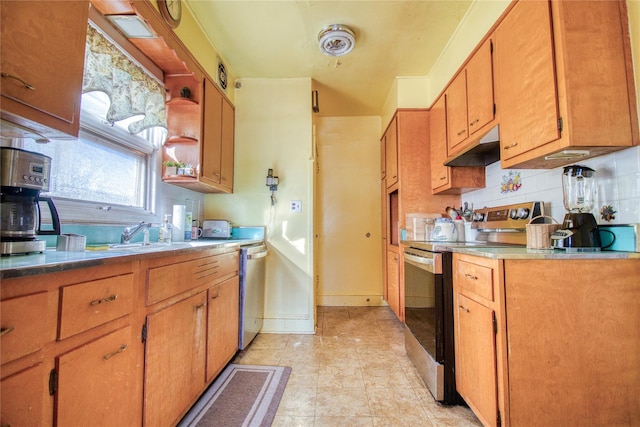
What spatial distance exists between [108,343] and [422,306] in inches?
66.6

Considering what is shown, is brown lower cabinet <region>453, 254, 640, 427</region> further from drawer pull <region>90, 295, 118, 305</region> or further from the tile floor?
drawer pull <region>90, 295, 118, 305</region>

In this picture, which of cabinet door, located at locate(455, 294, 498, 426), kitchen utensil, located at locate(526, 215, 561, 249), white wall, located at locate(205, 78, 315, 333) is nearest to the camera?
cabinet door, located at locate(455, 294, 498, 426)

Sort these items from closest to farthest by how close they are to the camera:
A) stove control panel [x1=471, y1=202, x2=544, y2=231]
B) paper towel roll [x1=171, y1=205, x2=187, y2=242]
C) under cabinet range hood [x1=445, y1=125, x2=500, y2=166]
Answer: stove control panel [x1=471, y1=202, x2=544, y2=231], under cabinet range hood [x1=445, y1=125, x2=500, y2=166], paper towel roll [x1=171, y1=205, x2=187, y2=242]

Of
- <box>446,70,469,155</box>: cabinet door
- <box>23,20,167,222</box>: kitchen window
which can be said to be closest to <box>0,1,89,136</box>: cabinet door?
<box>23,20,167,222</box>: kitchen window

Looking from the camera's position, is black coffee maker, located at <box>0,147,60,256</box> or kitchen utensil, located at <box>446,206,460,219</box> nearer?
black coffee maker, located at <box>0,147,60,256</box>

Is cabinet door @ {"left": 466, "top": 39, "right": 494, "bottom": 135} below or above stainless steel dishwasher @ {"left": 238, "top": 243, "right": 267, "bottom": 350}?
above

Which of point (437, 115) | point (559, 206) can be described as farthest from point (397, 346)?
point (437, 115)

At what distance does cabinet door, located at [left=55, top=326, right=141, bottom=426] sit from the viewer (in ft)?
2.48

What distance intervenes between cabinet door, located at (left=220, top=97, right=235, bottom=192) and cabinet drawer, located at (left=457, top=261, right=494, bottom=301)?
2.12 meters

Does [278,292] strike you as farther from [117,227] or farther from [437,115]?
[437,115]

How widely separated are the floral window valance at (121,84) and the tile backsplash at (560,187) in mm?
2614

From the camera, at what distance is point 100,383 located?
34.0 inches

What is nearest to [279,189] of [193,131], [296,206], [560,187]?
[296,206]

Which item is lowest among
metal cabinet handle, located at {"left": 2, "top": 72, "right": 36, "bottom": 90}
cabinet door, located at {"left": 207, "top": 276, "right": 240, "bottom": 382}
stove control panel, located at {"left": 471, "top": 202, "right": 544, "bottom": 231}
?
cabinet door, located at {"left": 207, "top": 276, "right": 240, "bottom": 382}
